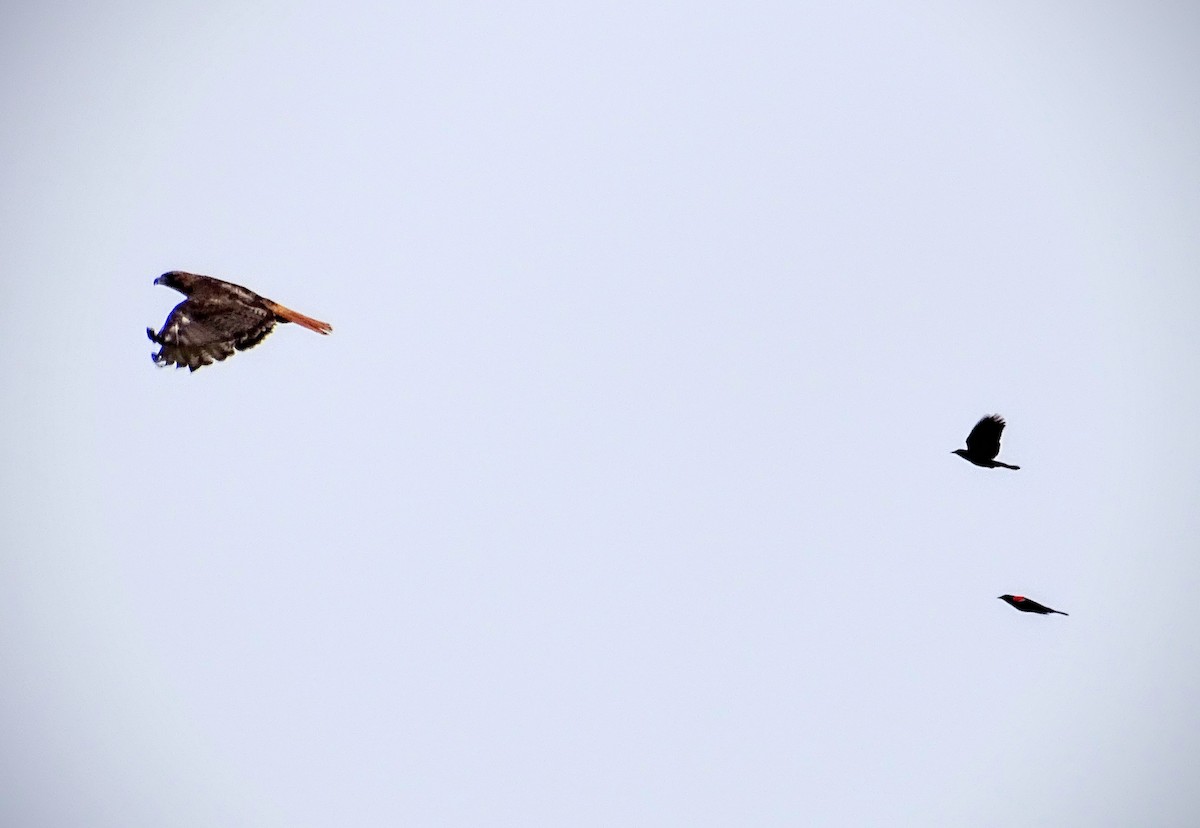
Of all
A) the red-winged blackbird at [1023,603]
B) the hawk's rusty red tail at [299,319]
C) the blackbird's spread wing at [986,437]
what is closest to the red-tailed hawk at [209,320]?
the hawk's rusty red tail at [299,319]

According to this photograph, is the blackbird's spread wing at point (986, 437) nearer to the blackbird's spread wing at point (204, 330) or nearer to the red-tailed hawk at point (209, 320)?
the red-tailed hawk at point (209, 320)

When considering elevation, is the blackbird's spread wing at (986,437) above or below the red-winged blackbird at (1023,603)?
above

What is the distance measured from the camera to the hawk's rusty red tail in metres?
10.1

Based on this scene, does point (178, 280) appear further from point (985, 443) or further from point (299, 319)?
point (985, 443)

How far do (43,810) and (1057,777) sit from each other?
171646mm

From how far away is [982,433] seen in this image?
14.7 meters

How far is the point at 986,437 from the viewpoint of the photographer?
14.8m

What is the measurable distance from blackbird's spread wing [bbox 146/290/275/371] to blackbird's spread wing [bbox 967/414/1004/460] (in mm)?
11616

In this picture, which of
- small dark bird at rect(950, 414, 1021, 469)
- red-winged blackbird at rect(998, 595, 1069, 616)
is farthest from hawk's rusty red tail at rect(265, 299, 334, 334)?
red-winged blackbird at rect(998, 595, 1069, 616)

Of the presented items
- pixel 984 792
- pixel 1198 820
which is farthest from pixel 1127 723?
pixel 1198 820

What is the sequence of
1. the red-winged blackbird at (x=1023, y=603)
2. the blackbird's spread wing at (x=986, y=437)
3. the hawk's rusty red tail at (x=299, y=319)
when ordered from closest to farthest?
the hawk's rusty red tail at (x=299, y=319)
the blackbird's spread wing at (x=986, y=437)
the red-winged blackbird at (x=1023, y=603)

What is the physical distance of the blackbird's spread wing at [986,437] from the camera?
47.9 ft

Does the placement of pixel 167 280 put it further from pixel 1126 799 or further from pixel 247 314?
pixel 1126 799

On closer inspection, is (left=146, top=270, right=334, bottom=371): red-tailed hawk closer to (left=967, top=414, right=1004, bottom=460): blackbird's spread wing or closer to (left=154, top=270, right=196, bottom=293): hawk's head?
(left=154, top=270, right=196, bottom=293): hawk's head
